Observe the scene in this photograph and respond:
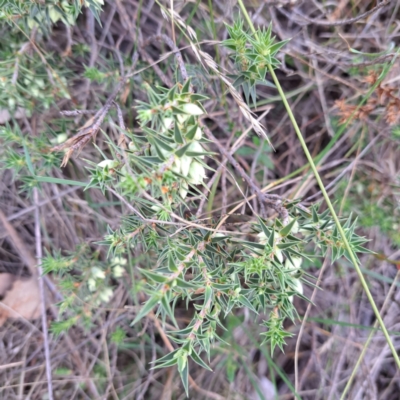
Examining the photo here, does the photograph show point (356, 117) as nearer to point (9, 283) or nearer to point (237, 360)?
point (237, 360)

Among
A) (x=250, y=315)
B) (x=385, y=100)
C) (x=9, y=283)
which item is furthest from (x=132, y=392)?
(x=385, y=100)

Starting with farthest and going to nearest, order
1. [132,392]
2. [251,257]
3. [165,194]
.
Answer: [132,392]
[251,257]
[165,194]

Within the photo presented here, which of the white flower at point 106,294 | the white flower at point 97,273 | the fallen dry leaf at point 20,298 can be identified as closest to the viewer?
the white flower at point 97,273

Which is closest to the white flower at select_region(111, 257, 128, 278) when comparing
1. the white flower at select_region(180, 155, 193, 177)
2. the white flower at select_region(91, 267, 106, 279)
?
the white flower at select_region(91, 267, 106, 279)

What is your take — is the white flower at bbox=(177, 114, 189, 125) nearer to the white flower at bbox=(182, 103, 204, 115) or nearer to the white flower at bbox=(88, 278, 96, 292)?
the white flower at bbox=(182, 103, 204, 115)

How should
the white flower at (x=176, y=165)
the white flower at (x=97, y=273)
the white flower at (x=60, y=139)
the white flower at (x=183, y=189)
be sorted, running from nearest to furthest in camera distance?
the white flower at (x=176, y=165) < the white flower at (x=183, y=189) < the white flower at (x=60, y=139) < the white flower at (x=97, y=273)

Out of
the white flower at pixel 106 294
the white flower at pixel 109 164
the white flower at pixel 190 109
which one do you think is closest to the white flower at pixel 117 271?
the white flower at pixel 106 294

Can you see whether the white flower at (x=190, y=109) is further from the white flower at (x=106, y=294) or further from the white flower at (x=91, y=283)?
the white flower at (x=106, y=294)

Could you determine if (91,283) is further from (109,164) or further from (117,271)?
(109,164)
